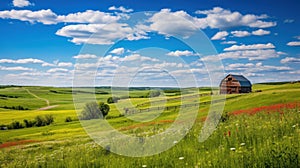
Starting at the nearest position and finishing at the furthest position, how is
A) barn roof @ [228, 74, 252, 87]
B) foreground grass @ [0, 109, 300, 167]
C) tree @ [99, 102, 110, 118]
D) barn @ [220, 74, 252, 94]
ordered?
foreground grass @ [0, 109, 300, 167] → tree @ [99, 102, 110, 118] → barn @ [220, 74, 252, 94] → barn roof @ [228, 74, 252, 87]

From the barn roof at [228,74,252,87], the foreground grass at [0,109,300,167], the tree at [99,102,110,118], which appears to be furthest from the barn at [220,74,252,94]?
the foreground grass at [0,109,300,167]

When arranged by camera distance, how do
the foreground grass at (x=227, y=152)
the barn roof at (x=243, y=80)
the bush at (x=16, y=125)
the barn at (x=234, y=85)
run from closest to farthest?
the foreground grass at (x=227, y=152), the bush at (x=16, y=125), the barn at (x=234, y=85), the barn roof at (x=243, y=80)

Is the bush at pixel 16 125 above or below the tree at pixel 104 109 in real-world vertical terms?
below

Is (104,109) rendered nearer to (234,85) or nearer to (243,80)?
(234,85)

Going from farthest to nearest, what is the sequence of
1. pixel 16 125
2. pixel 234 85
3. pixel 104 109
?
1. pixel 234 85
2. pixel 104 109
3. pixel 16 125

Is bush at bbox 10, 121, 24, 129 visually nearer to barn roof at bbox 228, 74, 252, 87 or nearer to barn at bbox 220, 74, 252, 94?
barn at bbox 220, 74, 252, 94

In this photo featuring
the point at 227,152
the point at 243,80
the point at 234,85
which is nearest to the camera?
the point at 227,152

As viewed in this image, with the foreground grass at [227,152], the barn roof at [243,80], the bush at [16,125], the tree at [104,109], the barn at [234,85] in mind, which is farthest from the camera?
the barn roof at [243,80]

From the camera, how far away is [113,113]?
6034 centimetres

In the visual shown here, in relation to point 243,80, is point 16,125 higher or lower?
lower

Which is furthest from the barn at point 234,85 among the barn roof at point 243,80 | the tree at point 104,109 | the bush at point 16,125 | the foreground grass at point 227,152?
the foreground grass at point 227,152

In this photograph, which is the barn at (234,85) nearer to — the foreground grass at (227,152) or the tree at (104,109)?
the tree at (104,109)

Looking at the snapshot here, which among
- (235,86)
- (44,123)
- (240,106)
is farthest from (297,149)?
(235,86)

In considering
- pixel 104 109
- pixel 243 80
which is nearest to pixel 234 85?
pixel 243 80
